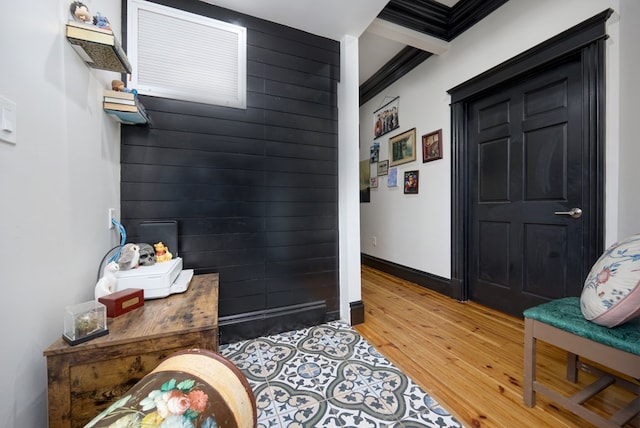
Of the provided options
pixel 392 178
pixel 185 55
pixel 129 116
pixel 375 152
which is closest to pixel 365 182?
pixel 375 152

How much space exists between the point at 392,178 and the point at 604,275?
2535 millimetres

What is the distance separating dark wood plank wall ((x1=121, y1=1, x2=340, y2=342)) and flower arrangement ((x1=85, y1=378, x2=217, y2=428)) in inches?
51.2

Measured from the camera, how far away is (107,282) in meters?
1.09

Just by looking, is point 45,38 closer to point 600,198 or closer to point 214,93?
point 214,93

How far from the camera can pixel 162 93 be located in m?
1.65

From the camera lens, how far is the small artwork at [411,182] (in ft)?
9.91

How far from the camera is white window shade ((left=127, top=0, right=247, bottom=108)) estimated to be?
5.24ft

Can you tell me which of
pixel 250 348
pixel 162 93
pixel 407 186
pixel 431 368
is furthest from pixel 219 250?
pixel 407 186

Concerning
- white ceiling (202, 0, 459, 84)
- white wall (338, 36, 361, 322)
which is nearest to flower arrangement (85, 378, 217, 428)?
white wall (338, 36, 361, 322)

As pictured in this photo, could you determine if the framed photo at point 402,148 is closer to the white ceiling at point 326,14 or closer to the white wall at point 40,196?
the white ceiling at point 326,14

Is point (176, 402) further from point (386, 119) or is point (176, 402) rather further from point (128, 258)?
point (386, 119)

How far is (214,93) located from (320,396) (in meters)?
2.00

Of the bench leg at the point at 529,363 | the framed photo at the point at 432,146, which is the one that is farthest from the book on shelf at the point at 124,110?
the framed photo at the point at 432,146

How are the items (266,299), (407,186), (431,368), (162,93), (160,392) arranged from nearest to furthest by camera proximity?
1. (160,392)
2. (431,368)
3. (162,93)
4. (266,299)
5. (407,186)
